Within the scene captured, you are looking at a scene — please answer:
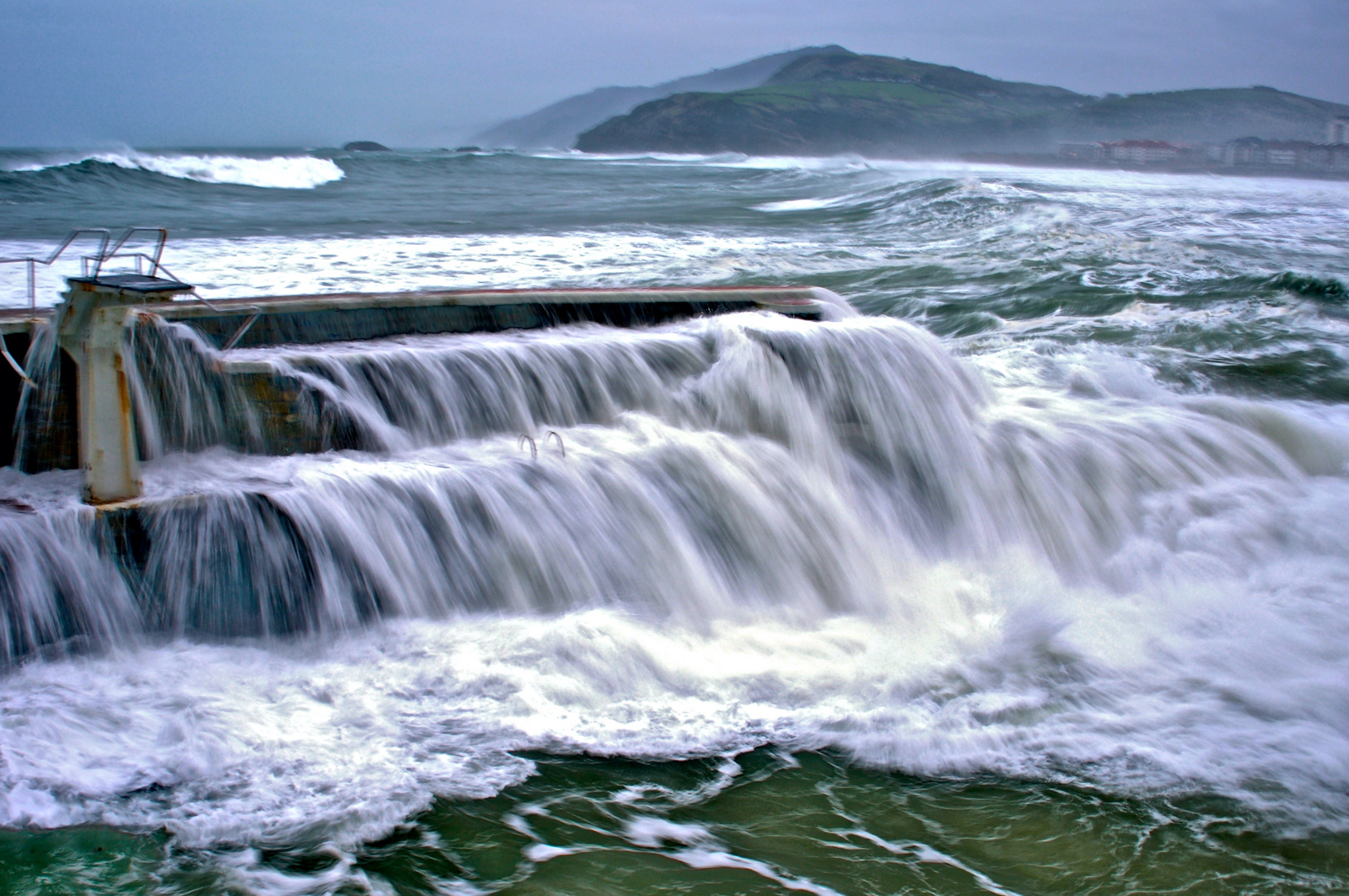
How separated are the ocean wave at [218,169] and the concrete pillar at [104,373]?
89.2 feet

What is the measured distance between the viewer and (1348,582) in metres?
5.08

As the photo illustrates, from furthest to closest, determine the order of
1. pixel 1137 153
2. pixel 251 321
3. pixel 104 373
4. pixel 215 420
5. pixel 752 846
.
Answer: pixel 1137 153
pixel 215 420
pixel 251 321
pixel 104 373
pixel 752 846

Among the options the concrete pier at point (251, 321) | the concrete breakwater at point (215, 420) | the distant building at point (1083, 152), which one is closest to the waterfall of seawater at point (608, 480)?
the concrete breakwater at point (215, 420)

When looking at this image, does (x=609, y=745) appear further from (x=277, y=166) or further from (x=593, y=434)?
(x=277, y=166)

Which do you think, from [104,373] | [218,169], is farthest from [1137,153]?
[104,373]

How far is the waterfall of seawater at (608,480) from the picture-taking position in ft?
14.0

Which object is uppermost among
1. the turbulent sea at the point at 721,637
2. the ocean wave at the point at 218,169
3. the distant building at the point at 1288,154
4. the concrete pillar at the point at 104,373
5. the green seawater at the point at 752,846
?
the distant building at the point at 1288,154

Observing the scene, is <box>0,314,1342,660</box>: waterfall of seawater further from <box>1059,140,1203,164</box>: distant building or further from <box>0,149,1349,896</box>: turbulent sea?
<box>1059,140,1203,164</box>: distant building

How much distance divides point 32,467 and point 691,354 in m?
3.82

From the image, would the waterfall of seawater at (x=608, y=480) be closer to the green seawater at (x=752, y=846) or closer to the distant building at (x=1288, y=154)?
the green seawater at (x=752, y=846)

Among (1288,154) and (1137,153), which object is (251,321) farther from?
(1137,153)

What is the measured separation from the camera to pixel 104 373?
13.6 ft

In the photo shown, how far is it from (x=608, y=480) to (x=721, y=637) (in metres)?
1.17

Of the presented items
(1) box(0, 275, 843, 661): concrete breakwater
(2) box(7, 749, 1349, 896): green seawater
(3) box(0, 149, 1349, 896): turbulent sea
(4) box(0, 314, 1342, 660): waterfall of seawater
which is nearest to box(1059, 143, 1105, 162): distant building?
(3) box(0, 149, 1349, 896): turbulent sea
